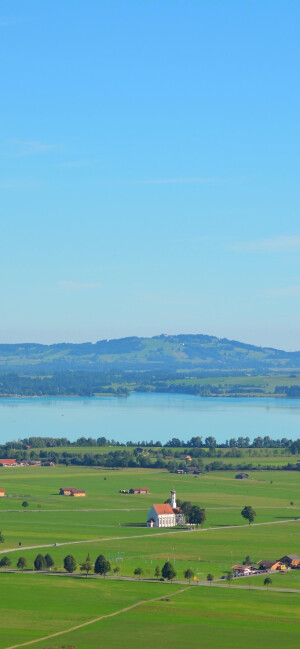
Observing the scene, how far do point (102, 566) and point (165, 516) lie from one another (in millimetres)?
26080

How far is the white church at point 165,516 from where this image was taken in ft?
318

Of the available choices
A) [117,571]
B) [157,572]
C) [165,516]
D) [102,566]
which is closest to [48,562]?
[102,566]

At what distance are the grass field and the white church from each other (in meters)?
1.52

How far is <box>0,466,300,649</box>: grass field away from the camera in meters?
58.2

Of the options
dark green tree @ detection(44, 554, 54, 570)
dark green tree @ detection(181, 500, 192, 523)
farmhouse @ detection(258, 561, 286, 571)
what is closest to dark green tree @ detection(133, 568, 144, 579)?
dark green tree @ detection(44, 554, 54, 570)

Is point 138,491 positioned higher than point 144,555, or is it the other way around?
point 138,491

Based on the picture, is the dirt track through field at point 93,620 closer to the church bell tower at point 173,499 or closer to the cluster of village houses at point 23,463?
the church bell tower at point 173,499

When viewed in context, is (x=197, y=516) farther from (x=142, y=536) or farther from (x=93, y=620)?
(x=93, y=620)

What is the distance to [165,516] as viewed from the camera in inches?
3846

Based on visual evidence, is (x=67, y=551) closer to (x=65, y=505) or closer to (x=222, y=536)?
(x=222, y=536)

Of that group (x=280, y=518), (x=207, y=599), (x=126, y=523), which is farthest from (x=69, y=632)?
(x=280, y=518)

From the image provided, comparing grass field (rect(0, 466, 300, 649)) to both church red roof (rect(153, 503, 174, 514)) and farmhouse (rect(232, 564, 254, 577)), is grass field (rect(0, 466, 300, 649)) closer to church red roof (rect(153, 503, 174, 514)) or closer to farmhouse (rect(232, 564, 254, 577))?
farmhouse (rect(232, 564, 254, 577))

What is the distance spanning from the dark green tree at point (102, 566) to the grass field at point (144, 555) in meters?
0.89

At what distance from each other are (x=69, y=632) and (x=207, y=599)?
10178mm
